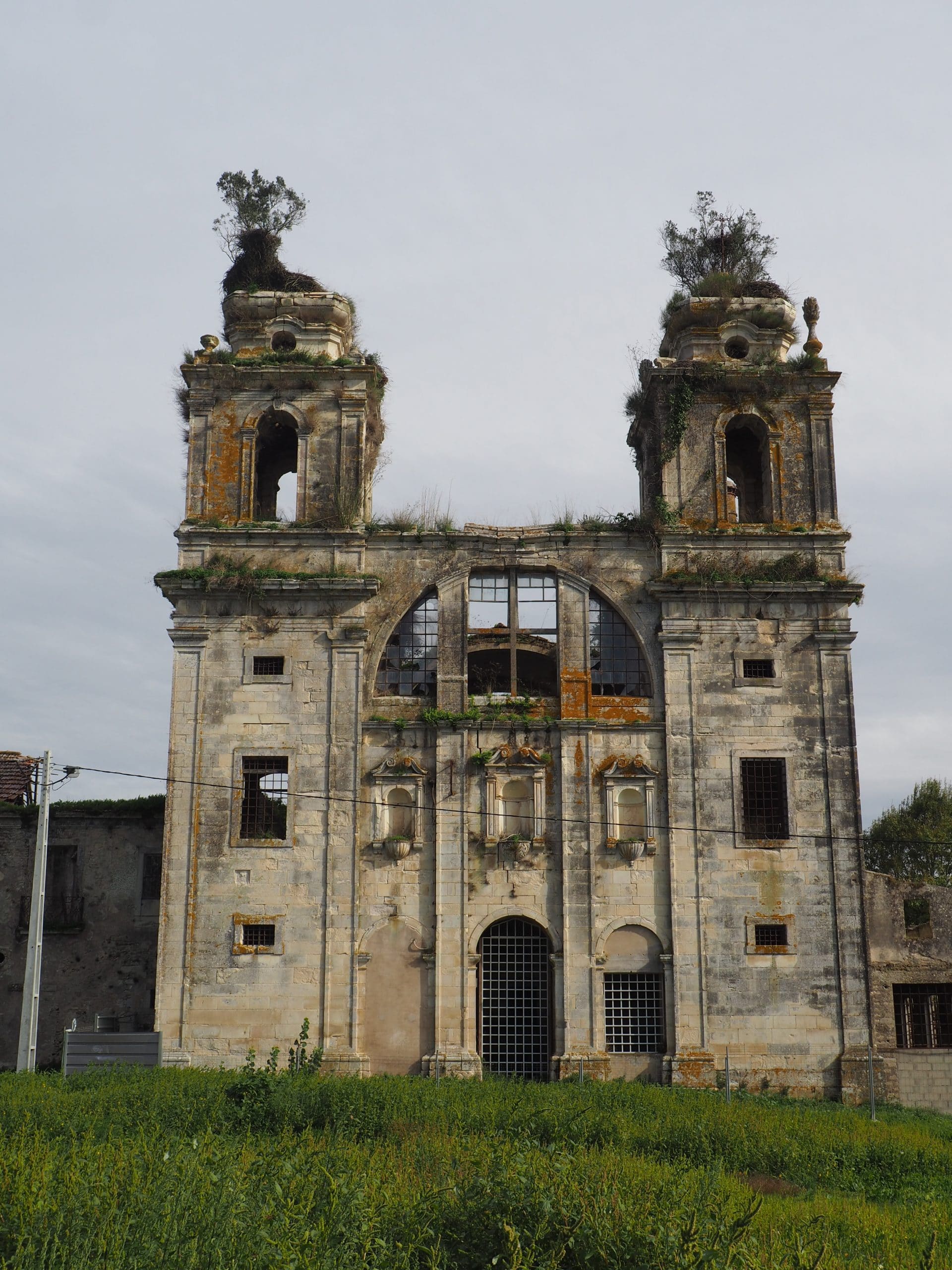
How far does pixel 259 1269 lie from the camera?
8.25m

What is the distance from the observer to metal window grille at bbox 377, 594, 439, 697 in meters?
26.0

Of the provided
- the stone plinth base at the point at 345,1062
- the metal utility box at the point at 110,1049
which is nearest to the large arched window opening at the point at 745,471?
the stone plinth base at the point at 345,1062

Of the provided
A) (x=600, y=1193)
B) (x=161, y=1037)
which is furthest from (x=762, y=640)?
(x=600, y=1193)

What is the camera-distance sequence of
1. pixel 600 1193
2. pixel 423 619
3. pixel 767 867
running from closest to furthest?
1. pixel 600 1193
2. pixel 767 867
3. pixel 423 619

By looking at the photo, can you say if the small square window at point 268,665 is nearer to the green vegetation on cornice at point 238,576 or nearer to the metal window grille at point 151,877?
the green vegetation on cornice at point 238,576

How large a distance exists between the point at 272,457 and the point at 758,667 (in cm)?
1234

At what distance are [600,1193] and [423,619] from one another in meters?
17.4

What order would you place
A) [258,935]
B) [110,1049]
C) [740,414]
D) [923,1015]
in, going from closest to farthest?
1. [110,1049]
2. [258,935]
3. [923,1015]
4. [740,414]

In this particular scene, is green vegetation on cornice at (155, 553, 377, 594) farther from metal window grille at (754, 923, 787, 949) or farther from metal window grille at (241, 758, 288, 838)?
metal window grille at (754, 923, 787, 949)

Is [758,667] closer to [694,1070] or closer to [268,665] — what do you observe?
[694,1070]

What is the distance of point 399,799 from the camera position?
2512 centimetres

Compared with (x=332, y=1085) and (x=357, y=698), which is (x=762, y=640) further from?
(x=332, y=1085)

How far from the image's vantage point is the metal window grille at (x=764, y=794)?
25.0 meters

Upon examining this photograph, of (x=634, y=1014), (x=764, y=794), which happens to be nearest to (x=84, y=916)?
(x=634, y=1014)
